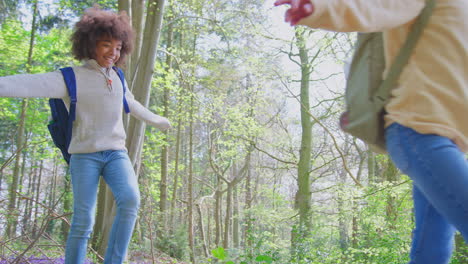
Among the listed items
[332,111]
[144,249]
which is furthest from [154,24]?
[332,111]

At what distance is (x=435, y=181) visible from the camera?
141 cm

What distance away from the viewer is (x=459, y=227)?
1.41m

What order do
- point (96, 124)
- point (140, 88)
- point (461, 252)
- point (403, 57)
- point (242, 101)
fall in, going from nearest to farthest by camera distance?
point (403, 57) → point (96, 124) → point (461, 252) → point (140, 88) → point (242, 101)

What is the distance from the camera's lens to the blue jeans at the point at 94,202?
8.98 ft

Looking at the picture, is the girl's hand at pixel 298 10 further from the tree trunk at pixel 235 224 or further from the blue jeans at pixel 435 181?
the tree trunk at pixel 235 224

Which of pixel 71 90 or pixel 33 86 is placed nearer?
pixel 33 86

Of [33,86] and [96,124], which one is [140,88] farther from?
[33,86]

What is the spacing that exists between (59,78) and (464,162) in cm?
250

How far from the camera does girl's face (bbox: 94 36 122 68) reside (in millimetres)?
3145

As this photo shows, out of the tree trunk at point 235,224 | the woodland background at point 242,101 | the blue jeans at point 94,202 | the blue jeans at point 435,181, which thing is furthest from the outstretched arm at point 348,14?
the tree trunk at point 235,224

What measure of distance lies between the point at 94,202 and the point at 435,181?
2226mm

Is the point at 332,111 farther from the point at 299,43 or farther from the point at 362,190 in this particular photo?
the point at 362,190

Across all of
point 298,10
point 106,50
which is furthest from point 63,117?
point 298,10

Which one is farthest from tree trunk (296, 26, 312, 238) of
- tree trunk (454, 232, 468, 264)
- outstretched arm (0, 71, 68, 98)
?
outstretched arm (0, 71, 68, 98)
